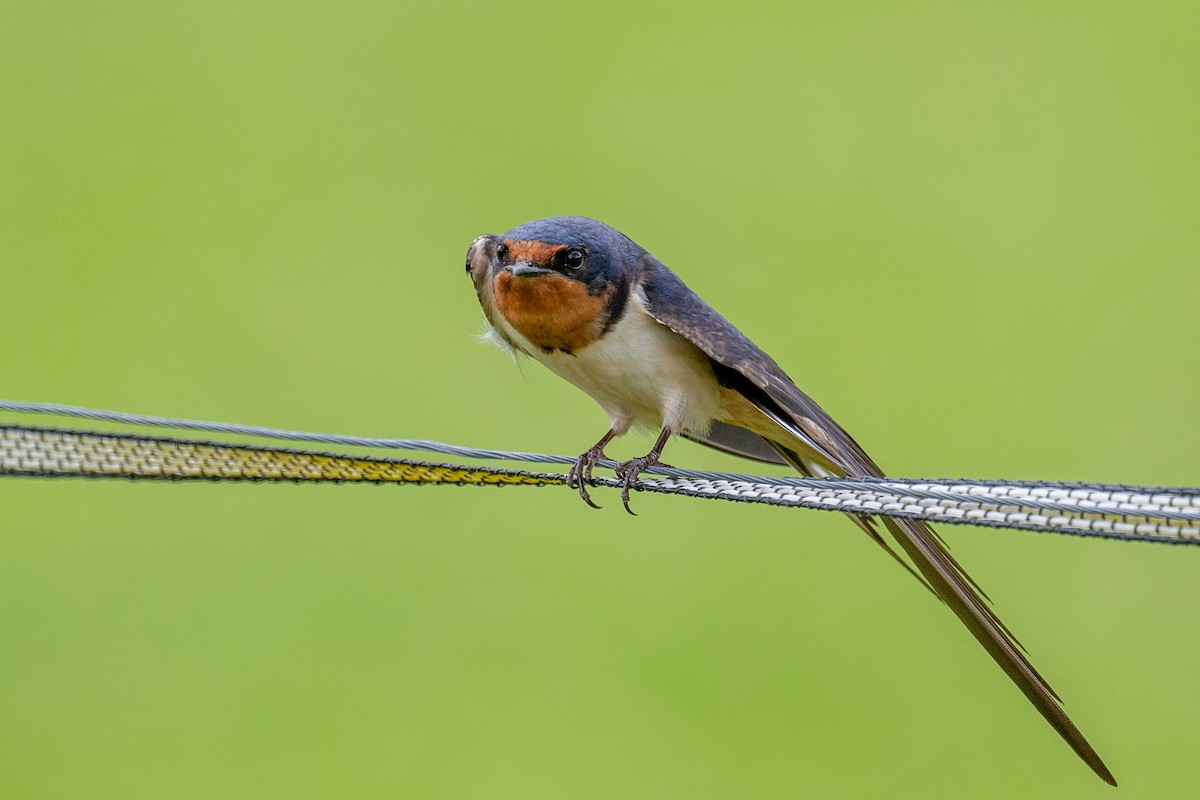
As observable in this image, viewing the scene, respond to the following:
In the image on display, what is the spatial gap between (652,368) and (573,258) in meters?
0.19

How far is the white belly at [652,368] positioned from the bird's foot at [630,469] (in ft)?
0.33

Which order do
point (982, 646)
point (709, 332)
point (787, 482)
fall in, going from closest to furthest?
point (787, 482)
point (982, 646)
point (709, 332)

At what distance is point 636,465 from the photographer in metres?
1.76

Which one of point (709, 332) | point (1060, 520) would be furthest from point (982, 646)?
point (709, 332)

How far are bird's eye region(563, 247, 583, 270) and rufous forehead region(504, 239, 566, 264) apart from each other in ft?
0.04

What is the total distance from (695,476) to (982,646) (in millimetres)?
371

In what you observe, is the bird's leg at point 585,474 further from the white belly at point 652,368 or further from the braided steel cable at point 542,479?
the braided steel cable at point 542,479

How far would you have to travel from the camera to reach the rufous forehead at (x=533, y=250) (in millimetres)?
1843

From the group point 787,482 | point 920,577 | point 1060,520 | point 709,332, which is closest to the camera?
point 1060,520

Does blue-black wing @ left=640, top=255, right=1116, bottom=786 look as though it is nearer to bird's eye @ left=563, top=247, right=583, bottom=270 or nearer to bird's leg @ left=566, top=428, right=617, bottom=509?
bird's eye @ left=563, top=247, right=583, bottom=270

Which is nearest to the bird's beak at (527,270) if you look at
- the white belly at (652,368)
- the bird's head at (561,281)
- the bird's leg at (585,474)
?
the bird's head at (561,281)

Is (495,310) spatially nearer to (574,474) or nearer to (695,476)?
(574,474)

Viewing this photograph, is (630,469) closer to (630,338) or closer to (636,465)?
(636,465)

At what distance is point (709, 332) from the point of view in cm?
180
